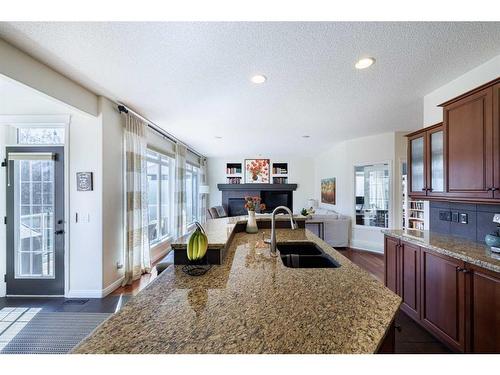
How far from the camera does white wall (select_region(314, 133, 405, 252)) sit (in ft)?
15.8

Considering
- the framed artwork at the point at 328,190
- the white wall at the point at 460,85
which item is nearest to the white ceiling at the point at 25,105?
the white wall at the point at 460,85

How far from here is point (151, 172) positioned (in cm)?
450

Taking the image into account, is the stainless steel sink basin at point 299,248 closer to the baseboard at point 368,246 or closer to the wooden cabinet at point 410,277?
the wooden cabinet at point 410,277

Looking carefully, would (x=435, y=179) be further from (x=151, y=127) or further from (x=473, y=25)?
(x=151, y=127)

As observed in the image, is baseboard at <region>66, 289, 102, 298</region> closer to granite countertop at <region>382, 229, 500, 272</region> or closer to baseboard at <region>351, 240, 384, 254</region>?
granite countertop at <region>382, 229, 500, 272</region>

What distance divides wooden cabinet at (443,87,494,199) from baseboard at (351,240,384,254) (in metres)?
3.19

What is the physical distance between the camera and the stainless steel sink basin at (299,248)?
206 cm

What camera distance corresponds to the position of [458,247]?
186 cm

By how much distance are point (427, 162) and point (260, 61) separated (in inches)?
81.1

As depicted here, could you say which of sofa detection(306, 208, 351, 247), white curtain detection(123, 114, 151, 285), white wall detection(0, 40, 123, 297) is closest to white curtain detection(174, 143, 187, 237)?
white curtain detection(123, 114, 151, 285)

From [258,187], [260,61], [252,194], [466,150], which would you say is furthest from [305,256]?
[252,194]

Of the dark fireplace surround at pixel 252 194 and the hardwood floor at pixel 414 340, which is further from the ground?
the dark fireplace surround at pixel 252 194

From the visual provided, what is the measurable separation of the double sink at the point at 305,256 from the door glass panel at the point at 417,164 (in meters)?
1.55
